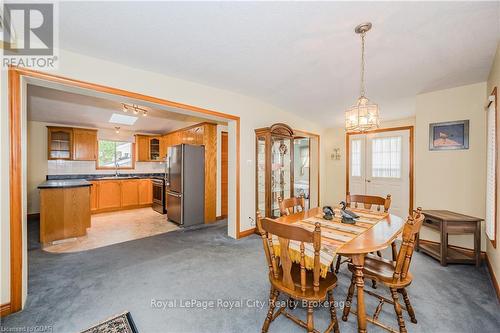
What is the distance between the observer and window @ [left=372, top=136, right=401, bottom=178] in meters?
4.84

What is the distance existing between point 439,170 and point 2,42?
538 centimetres

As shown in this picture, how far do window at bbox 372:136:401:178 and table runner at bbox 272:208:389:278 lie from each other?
3.20 meters

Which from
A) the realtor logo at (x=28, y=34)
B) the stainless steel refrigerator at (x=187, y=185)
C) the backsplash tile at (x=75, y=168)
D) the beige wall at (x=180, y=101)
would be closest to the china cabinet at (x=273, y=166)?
the beige wall at (x=180, y=101)

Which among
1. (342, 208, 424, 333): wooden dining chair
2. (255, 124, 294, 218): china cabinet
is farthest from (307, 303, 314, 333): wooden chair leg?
(255, 124, 294, 218): china cabinet

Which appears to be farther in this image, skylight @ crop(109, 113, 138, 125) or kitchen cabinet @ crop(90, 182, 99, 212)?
kitchen cabinet @ crop(90, 182, 99, 212)

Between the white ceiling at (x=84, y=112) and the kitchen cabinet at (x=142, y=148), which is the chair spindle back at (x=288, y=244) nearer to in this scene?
the white ceiling at (x=84, y=112)

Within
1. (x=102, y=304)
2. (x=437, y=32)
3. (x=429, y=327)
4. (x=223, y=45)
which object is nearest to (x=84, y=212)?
(x=102, y=304)

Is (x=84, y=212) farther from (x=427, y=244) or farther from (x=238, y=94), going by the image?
(x=427, y=244)

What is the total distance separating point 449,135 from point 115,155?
7722 mm

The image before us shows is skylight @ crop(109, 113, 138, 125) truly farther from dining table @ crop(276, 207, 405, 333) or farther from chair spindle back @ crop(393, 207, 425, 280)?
chair spindle back @ crop(393, 207, 425, 280)

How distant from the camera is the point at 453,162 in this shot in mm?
3115

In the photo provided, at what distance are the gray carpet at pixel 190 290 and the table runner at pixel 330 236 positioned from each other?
66cm

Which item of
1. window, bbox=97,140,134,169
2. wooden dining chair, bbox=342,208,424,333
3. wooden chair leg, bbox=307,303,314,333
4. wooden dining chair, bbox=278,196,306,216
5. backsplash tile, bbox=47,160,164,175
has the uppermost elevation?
window, bbox=97,140,134,169

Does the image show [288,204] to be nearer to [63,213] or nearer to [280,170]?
[280,170]
